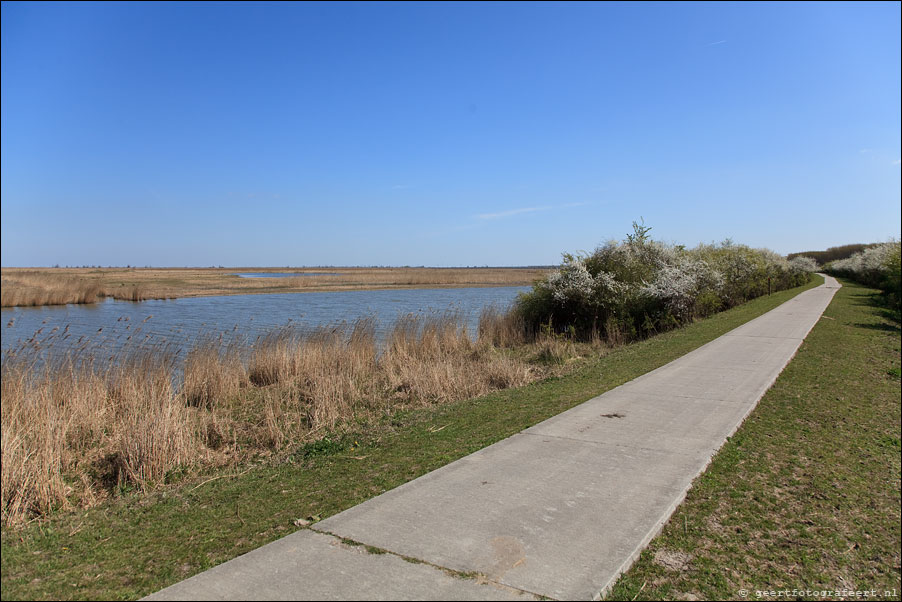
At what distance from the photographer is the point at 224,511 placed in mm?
4672

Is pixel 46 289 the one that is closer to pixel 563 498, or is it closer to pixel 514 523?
pixel 514 523

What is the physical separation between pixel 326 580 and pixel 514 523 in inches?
55.7

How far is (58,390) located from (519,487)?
6766 mm

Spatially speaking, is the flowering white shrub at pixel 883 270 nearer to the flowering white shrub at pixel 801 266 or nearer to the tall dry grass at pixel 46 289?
the flowering white shrub at pixel 801 266

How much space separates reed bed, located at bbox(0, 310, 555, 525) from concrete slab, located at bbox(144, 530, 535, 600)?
2119mm

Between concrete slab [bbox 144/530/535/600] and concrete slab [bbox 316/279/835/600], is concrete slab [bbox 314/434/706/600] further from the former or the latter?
concrete slab [bbox 144/530/535/600]

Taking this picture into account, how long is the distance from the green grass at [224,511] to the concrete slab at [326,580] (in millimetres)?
301

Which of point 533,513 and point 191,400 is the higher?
point 533,513

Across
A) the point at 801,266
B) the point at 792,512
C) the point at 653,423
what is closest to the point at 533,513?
the point at 792,512

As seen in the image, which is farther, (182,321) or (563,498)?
(182,321)

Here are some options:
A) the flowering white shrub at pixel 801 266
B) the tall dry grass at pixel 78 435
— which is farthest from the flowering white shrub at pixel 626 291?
the flowering white shrub at pixel 801 266

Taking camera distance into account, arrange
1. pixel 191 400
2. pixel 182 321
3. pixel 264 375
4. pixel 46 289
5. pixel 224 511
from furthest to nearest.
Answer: pixel 182 321
pixel 264 375
pixel 191 400
pixel 224 511
pixel 46 289

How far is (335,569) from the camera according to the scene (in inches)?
132

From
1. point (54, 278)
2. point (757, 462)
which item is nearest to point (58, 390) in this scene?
point (54, 278)
